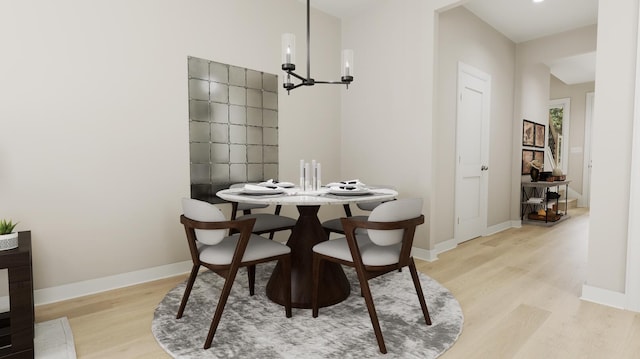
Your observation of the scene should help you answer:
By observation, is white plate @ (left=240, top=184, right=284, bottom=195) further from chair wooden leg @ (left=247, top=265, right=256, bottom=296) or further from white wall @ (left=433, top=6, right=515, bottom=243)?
white wall @ (left=433, top=6, right=515, bottom=243)

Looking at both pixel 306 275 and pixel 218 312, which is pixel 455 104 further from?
pixel 218 312

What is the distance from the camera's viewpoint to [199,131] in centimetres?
314

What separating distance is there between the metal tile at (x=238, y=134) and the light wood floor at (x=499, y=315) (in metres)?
1.34

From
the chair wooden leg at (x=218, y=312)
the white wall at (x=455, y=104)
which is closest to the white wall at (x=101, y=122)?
the chair wooden leg at (x=218, y=312)

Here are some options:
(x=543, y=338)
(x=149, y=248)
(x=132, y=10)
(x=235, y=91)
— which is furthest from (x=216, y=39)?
(x=543, y=338)

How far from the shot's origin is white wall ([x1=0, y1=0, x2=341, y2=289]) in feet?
7.66

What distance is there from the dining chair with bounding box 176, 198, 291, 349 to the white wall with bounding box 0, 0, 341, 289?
3.22 feet

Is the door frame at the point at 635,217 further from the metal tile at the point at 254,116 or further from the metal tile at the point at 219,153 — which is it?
the metal tile at the point at 219,153

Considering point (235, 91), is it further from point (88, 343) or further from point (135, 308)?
point (88, 343)

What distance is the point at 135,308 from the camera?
2373mm

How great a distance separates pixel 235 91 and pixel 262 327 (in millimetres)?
2221

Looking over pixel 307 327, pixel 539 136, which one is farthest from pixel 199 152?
pixel 539 136

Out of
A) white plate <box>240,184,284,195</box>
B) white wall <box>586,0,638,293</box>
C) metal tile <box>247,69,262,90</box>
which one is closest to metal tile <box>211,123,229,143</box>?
metal tile <box>247,69,262,90</box>

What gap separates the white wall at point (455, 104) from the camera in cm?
384
